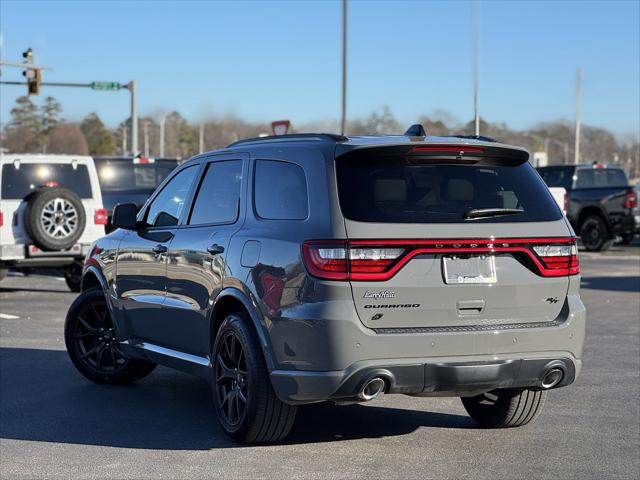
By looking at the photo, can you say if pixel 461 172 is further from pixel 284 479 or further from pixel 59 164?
pixel 59 164

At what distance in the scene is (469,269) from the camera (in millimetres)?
6168

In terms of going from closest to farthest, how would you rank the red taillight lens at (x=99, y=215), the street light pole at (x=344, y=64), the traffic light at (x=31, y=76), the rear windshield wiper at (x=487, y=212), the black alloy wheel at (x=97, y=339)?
the rear windshield wiper at (x=487, y=212), the black alloy wheel at (x=97, y=339), the red taillight lens at (x=99, y=215), the street light pole at (x=344, y=64), the traffic light at (x=31, y=76)

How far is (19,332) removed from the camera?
40.3 ft

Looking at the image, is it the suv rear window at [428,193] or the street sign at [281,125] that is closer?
the suv rear window at [428,193]


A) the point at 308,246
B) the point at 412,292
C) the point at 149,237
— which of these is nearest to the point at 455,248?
the point at 412,292

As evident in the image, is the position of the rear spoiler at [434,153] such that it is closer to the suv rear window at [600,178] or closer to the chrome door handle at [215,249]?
the chrome door handle at [215,249]

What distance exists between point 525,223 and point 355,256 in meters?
1.04

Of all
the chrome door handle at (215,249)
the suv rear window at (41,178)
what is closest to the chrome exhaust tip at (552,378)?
the chrome door handle at (215,249)

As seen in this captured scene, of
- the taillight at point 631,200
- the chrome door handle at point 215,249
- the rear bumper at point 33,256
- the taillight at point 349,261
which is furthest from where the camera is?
the taillight at point 631,200

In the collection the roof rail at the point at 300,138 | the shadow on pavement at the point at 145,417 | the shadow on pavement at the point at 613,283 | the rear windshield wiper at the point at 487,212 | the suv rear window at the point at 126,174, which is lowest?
the shadow on pavement at the point at 613,283

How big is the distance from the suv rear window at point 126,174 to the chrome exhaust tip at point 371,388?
16.2m

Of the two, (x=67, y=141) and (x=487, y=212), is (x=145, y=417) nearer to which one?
(x=487, y=212)

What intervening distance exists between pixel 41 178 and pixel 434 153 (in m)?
10.6

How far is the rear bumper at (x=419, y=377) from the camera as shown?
5988 millimetres
